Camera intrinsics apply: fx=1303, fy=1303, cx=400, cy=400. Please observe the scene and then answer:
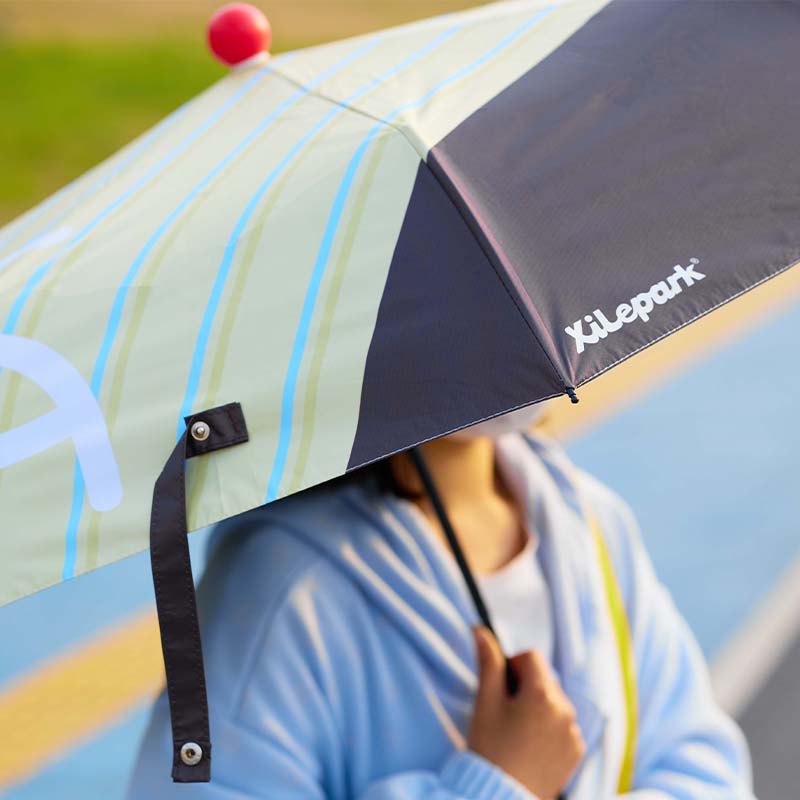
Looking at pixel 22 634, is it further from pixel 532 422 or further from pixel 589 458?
pixel 532 422

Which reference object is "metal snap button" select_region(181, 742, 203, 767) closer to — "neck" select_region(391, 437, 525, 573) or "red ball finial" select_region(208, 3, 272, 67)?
"neck" select_region(391, 437, 525, 573)

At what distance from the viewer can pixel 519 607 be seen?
198cm

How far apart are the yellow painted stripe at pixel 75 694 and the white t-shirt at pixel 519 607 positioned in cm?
230

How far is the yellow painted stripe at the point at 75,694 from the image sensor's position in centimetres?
388

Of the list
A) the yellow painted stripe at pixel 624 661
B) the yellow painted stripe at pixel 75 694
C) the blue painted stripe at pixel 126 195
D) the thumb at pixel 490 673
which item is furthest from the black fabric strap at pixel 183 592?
the yellow painted stripe at pixel 75 694

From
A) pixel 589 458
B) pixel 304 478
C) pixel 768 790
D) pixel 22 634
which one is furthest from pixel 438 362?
pixel 589 458

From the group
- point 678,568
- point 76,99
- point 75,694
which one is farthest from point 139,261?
point 76,99

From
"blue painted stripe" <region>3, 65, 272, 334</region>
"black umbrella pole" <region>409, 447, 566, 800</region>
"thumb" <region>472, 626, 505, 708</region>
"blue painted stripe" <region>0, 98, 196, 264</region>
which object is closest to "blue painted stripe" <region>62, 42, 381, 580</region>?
"blue painted stripe" <region>3, 65, 272, 334</region>

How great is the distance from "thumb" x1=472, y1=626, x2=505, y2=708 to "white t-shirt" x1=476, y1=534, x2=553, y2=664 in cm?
11

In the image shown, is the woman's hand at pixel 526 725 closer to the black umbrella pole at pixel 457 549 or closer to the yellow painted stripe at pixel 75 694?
the black umbrella pole at pixel 457 549

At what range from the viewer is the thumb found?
1.81m

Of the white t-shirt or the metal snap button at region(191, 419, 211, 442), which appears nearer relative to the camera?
the metal snap button at region(191, 419, 211, 442)

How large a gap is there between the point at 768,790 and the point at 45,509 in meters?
2.85

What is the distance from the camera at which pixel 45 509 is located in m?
1.48
